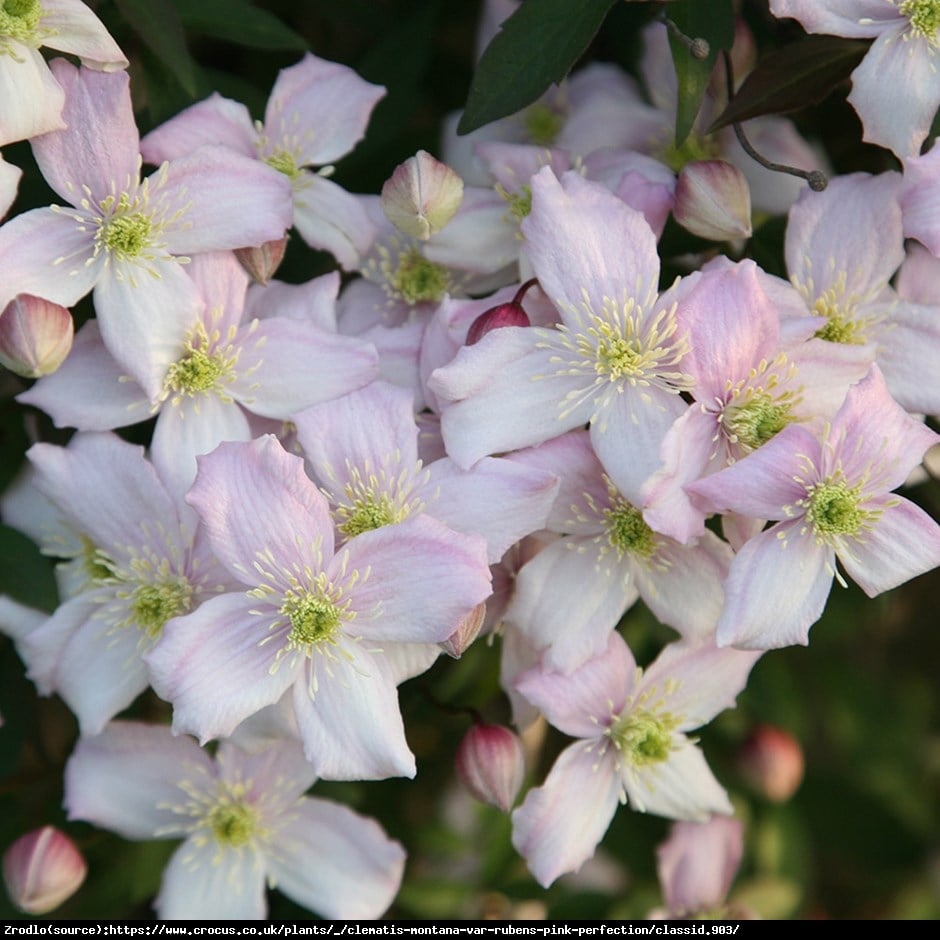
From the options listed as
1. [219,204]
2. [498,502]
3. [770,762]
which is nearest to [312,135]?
Result: [219,204]

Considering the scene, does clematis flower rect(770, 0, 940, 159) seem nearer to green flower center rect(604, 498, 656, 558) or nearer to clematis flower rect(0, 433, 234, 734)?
green flower center rect(604, 498, 656, 558)

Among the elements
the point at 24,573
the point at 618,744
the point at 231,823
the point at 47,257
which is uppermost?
the point at 47,257

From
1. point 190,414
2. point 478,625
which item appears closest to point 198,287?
point 190,414

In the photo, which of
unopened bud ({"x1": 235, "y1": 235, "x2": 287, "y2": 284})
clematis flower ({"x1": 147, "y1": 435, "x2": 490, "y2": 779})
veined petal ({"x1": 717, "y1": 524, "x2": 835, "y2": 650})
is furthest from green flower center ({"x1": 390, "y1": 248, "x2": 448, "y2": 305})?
veined petal ({"x1": 717, "y1": 524, "x2": 835, "y2": 650})

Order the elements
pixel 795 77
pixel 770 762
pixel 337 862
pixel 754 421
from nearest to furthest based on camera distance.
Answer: pixel 754 421 < pixel 795 77 < pixel 337 862 < pixel 770 762

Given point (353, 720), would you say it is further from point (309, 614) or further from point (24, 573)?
point (24, 573)

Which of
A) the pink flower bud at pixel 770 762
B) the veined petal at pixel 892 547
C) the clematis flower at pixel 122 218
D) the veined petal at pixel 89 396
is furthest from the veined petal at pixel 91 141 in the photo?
the pink flower bud at pixel 770 762
